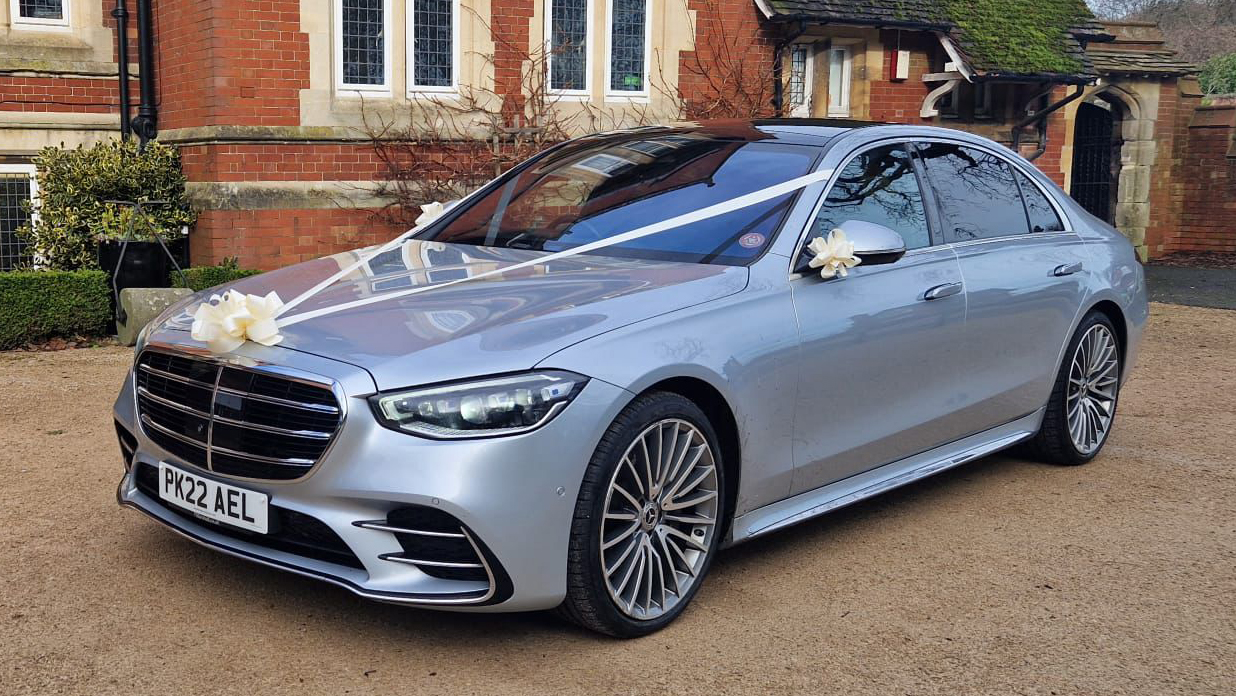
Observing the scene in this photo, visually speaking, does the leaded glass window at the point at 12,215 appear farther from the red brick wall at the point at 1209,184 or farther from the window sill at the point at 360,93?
the red brick wall at the point at 1209,184

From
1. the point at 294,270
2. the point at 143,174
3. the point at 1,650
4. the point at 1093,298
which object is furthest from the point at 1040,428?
the point at 143,174

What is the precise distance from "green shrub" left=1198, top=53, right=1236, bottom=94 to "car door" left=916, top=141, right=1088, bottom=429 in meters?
34.5

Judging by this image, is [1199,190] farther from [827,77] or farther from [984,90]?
[827,77]

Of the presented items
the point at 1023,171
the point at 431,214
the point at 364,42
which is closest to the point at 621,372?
the point at 431,214

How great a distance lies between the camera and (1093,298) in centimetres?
640

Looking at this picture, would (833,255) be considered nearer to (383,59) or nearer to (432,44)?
(383,59)

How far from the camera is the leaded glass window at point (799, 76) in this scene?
16.6m

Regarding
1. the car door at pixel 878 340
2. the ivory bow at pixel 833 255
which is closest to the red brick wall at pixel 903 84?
the car door at pixel 878 340

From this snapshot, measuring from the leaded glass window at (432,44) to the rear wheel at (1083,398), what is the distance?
324 inches

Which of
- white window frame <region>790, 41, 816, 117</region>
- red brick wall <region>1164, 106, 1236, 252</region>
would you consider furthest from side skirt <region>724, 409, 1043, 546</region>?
red brick wall <region>1164, 106, 1236, 252</region>

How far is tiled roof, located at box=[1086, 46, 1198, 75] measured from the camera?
20266mm

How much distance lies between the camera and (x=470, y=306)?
412cm

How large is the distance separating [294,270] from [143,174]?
7.74m

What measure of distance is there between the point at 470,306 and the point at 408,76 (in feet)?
30.5
